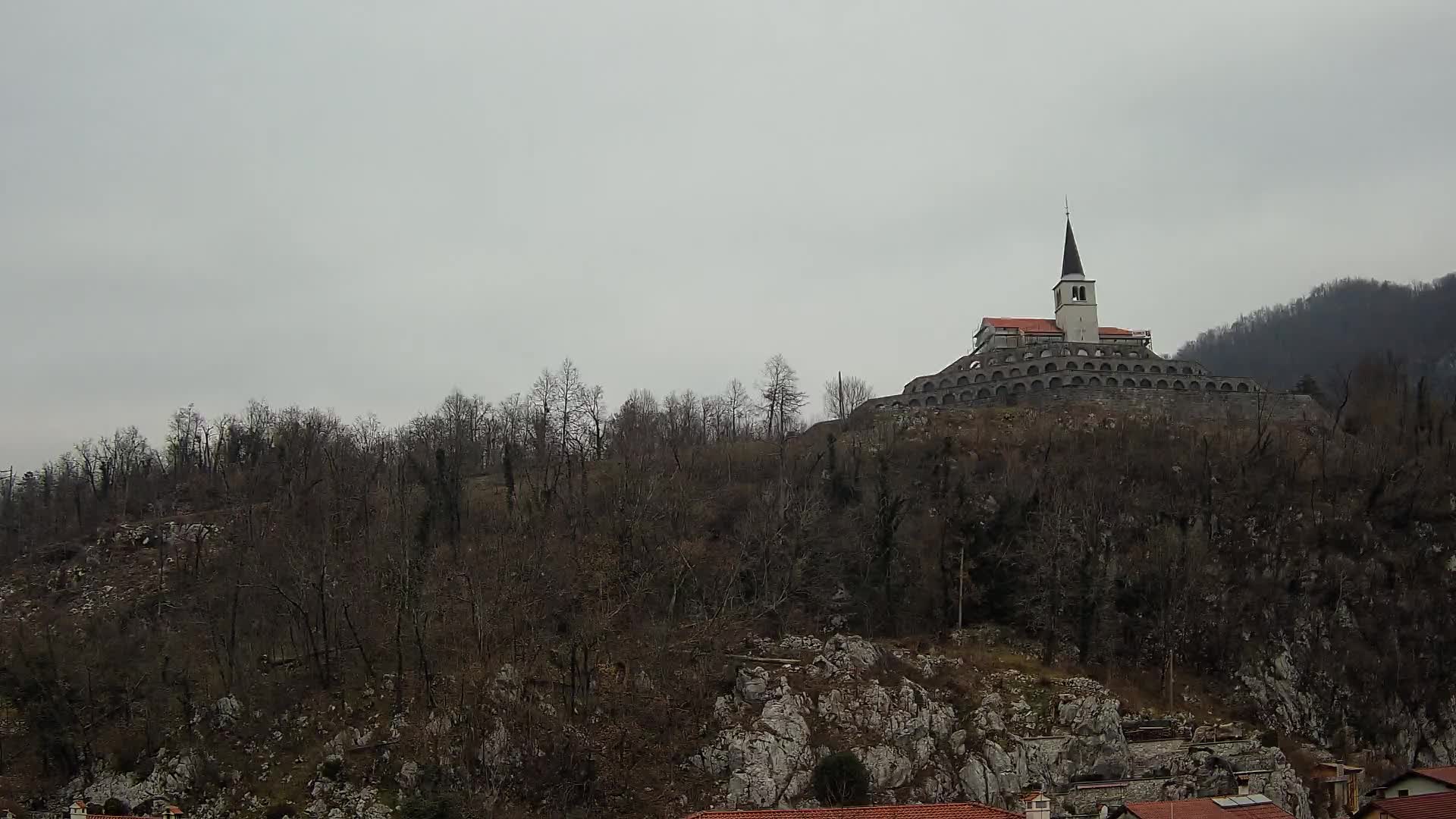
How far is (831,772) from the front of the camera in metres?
34.6

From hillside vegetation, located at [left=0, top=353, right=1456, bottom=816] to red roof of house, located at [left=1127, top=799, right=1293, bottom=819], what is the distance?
14.2 meters

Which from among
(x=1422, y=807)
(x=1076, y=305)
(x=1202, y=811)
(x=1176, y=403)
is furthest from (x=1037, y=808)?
(x=1076, y=305)

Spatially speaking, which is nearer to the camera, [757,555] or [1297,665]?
[1297,665]

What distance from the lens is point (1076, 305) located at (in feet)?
263

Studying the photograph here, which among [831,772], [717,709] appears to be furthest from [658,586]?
[831,772]

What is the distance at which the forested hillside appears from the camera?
110 metres

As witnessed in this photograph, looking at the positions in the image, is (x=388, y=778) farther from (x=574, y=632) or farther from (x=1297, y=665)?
(x=1297, y=665)

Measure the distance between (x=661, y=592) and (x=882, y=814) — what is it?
19.8 m

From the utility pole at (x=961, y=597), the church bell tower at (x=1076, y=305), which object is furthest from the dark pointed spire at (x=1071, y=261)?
the utility pole at (x=961, y=597)

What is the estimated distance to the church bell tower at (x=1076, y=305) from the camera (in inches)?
3142

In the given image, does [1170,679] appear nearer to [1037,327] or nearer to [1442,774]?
[1442,774]

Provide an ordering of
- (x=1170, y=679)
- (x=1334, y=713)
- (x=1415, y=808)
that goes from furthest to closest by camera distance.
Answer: (x=1334, y=713) → (x=1170, y=679) → (x=1415, y=808)

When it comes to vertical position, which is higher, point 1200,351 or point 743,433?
point 1200,351

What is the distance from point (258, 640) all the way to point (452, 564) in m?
8.42
